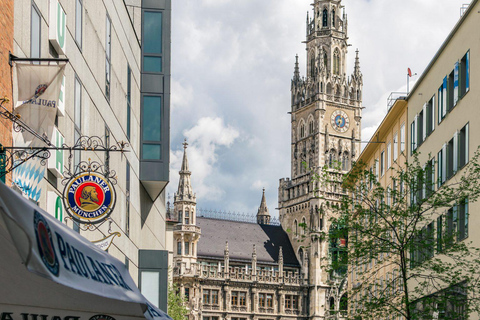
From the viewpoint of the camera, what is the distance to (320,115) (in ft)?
435

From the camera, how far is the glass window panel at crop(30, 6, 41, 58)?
1788 centimetres

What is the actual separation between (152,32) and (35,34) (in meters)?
20.6

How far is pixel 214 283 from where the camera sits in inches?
4707

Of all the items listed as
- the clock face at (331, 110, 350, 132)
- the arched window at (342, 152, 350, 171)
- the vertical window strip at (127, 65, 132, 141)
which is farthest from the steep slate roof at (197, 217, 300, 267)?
the vertical window strip at (127, 65, 132, 141)

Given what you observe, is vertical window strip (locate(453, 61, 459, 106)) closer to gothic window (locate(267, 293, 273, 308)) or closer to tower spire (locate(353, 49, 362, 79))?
gothic window (locate(267, 293, 273, 308))

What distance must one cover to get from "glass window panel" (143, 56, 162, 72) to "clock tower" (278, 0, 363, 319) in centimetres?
9085

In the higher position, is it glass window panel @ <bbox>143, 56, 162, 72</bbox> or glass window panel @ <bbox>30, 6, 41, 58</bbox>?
glass window panel @ <bbox>143, 56, 162, 72</bbox>

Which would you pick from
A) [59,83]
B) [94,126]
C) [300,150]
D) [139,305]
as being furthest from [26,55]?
[300,150]

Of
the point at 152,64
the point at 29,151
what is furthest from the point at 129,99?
the point at 29,151

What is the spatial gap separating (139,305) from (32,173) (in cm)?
1202

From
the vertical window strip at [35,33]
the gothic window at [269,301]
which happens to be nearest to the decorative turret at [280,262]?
the gothic window at [269,301]

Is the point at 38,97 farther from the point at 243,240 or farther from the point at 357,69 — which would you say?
the point at 357,69

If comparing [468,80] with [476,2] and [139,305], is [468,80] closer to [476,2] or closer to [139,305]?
[476,2]

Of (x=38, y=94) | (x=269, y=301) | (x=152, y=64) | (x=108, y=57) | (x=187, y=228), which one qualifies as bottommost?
(x=269, y=301)
